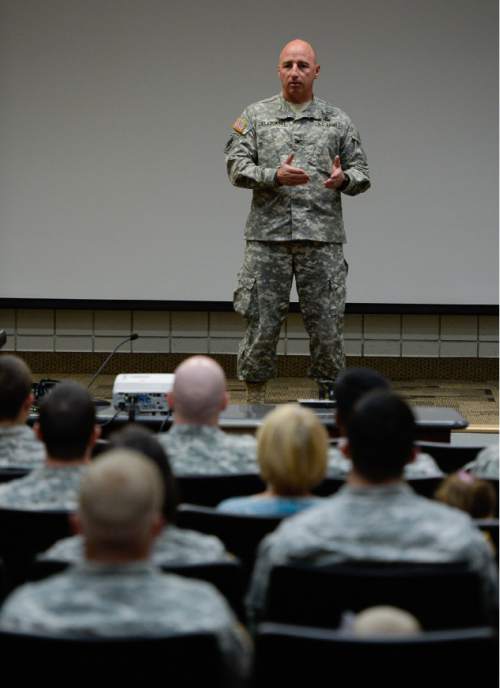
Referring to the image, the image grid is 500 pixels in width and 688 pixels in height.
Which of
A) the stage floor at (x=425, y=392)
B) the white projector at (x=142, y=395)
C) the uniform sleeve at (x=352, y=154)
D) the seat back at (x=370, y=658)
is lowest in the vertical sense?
the seat back at (x=370, y=658)

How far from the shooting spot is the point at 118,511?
70.2 inches

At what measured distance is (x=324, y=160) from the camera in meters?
5.30

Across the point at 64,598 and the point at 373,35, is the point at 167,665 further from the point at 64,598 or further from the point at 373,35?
the point at 373,35

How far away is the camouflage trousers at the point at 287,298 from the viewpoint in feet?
17.6

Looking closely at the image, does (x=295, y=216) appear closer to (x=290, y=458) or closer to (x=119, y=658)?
(x=290, y=458)

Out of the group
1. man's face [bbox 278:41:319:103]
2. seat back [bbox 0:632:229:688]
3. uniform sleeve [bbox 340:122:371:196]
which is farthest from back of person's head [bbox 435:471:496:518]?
man's face [bbox 278:41:319:103]

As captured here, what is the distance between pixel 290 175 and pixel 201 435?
2019 millimetres

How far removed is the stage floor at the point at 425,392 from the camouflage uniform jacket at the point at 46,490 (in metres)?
3.45

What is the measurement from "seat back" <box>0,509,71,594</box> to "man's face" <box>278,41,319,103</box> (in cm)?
315

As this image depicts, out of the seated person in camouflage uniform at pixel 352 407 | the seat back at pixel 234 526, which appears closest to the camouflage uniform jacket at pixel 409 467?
the seated person in camouflage uniform at pixel 352 407

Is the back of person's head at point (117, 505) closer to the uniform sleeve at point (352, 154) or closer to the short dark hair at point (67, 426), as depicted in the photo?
the short dark hair at point (67, 426)

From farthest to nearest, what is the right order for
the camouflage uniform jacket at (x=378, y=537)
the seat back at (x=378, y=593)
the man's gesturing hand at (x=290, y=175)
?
the man's gesturing hand at (x=290, y=175) → the camouflage uniform jacket at (x=378, y=537) → the seat back at (x=378, y=593)

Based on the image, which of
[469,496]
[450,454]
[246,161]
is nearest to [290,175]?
[246,161]

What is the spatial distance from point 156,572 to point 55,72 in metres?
6.38
